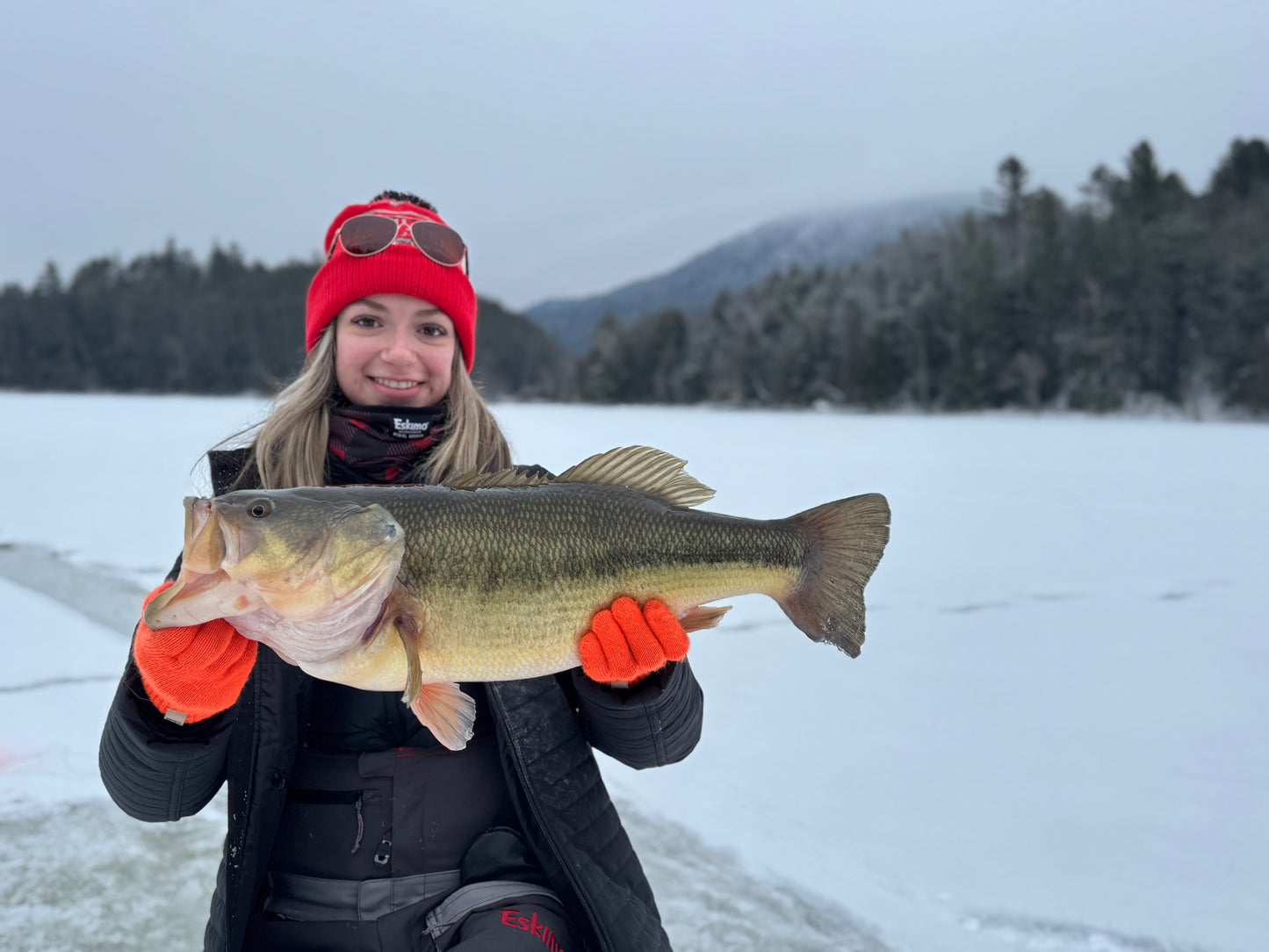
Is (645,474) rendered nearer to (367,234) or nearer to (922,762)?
(367,234)

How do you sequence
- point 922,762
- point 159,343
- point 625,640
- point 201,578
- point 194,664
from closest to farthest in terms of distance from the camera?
point 201,578
point 194,664
point 625,640
point 922,762
point 159,343

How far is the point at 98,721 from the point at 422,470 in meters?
2.58

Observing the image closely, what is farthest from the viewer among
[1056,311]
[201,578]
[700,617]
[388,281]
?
[1056,311]

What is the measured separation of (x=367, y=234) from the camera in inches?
101

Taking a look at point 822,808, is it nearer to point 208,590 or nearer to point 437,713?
point 437,713

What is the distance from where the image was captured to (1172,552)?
7406 millimetres

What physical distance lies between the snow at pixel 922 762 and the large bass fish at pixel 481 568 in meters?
1.36

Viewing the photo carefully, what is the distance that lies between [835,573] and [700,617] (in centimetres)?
32

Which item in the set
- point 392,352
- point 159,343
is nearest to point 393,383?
point 392,352

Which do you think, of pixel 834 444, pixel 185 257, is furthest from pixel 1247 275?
pixel 185 257

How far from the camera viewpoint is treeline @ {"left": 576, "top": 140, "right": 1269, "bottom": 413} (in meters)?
38.0

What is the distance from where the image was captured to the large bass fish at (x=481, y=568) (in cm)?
144

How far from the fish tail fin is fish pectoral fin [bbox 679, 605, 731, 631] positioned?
16 centimetres

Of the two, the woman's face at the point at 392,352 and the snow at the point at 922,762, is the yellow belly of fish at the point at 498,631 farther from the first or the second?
the snow at the point at 922,762
